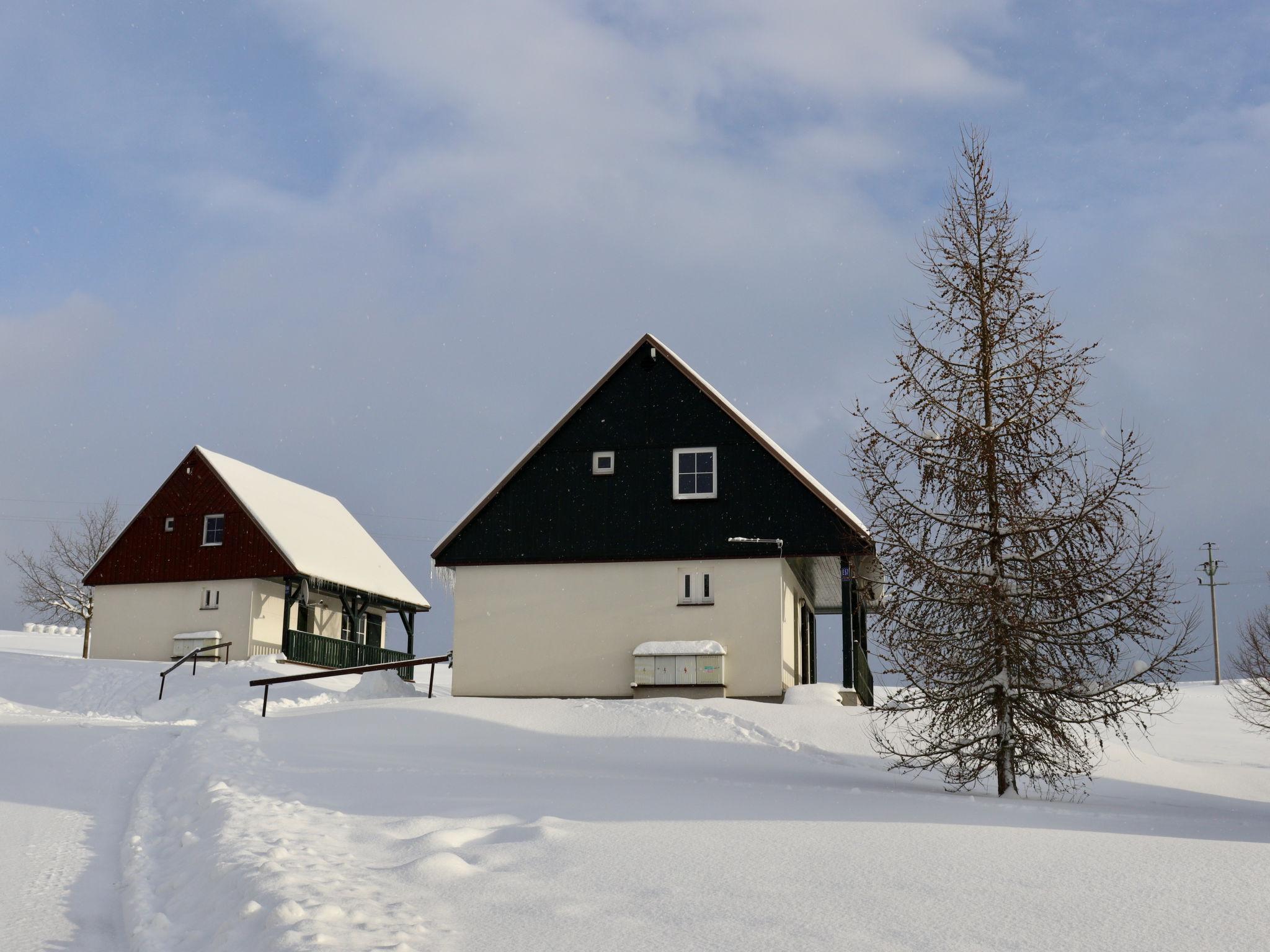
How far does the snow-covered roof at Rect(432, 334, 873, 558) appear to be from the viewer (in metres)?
23.0

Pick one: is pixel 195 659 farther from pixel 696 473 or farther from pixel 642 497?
pixel 696 473

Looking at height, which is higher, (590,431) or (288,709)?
(590,431)

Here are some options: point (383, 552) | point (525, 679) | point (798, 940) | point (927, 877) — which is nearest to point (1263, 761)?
point (525, 679)

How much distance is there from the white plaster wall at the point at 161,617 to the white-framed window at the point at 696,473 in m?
17.1

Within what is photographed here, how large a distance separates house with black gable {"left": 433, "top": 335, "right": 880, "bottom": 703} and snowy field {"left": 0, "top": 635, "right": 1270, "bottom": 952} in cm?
573

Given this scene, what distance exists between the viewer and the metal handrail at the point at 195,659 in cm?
2838

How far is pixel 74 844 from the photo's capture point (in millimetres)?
9281

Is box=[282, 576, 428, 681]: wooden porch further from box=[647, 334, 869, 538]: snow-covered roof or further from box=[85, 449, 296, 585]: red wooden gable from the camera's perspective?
box=[647, 334, 869, 538]: snow-covered roof

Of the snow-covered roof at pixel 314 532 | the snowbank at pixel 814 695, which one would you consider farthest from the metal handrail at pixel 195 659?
the snowbank at pixel 814 695

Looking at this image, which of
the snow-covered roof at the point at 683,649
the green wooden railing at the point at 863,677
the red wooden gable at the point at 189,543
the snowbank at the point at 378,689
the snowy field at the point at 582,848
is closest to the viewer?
the snowy field at the point at 582,848

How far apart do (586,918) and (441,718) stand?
12.4 meters

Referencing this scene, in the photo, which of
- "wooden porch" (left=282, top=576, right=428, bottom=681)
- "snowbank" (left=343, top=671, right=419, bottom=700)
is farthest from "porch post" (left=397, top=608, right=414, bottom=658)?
"snowbank" (left=343, top=671, right=419, bottom=700)

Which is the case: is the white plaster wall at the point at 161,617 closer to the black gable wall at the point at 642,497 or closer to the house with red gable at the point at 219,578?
the house with red gable at the point at 219,578

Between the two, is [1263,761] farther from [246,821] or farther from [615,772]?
[246,821]
